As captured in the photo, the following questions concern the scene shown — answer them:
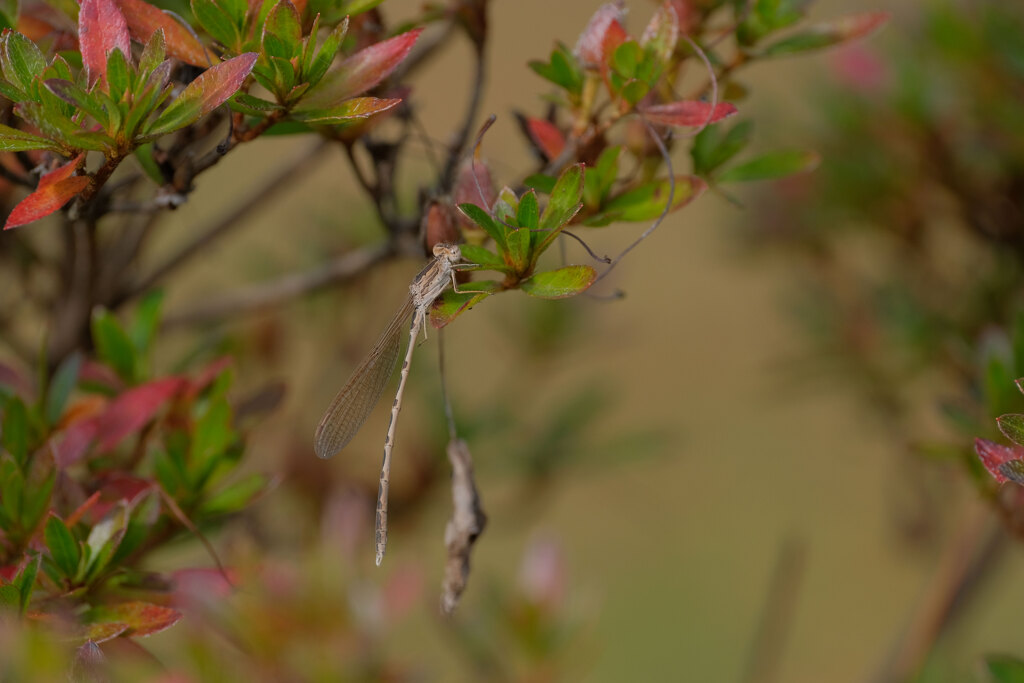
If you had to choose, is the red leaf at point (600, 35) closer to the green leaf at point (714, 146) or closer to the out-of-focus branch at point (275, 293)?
the green leaf at point (714, 146)

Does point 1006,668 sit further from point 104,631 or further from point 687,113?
point 104,631

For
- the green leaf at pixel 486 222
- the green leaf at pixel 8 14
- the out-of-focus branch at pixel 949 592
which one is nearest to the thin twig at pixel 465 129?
the green leaf at pixel 486 222

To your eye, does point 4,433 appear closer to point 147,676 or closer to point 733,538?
point 147,676

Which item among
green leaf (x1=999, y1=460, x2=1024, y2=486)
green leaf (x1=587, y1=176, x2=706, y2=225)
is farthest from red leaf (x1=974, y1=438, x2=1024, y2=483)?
green leaf (x1=587, y1=176, x2=706, y2=225)

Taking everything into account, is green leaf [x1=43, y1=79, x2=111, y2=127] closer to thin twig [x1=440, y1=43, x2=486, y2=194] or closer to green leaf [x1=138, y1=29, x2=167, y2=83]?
green leaf [x1=138, y1=29, x2=167, y2=83]

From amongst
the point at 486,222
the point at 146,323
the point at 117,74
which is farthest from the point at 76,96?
the point at 146,323

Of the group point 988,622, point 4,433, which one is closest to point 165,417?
point 4,433

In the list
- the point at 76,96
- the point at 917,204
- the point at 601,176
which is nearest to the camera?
the point at 76,96
